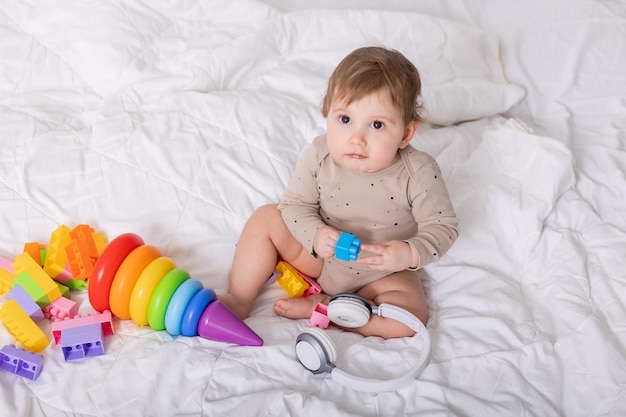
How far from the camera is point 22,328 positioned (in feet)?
3.70

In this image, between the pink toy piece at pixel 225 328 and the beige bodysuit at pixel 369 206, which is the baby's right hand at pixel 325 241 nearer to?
the beige bodysuit at pixel 369 206

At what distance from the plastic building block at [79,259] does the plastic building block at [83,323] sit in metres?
0.11

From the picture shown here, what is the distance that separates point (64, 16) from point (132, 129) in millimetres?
424

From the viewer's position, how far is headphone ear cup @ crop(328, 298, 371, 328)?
1.16 meters

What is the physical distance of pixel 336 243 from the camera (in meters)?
1.15

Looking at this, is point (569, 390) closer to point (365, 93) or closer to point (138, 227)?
point (365, 93)

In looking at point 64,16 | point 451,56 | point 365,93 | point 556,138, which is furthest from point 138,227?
point 556,138

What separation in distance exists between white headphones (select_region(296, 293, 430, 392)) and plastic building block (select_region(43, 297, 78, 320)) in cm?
43

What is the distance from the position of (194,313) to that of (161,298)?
6 cm

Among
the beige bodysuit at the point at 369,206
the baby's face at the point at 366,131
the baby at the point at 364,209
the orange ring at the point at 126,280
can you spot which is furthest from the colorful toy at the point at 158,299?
the baby's face at the point at 366,131

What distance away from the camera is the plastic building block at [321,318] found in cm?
123

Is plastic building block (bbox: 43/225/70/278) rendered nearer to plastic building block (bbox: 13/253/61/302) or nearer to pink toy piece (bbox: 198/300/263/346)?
plastic building block (bbox: 13/253/61/302)

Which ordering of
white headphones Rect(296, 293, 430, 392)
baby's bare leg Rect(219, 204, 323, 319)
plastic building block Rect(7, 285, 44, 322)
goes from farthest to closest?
1. baby's bare leg Rect(219, 204, 323, 319)
2. plastic building block Rect(7, 285, 44, 322)
3. white headphones Rect(296, 293, 430, 392)

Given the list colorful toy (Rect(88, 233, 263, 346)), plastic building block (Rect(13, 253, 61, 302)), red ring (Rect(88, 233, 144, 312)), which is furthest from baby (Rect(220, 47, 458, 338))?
plastic building block (Rect(13, 253, 61, 302))
